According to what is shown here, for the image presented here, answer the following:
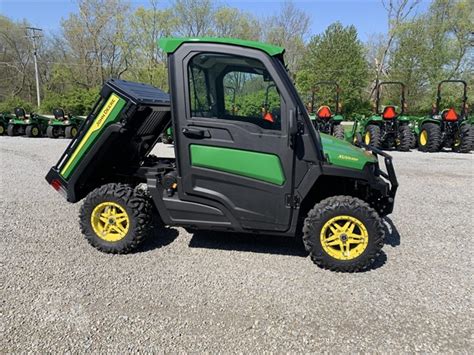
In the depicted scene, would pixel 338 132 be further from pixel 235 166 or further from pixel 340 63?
pixel 340 63

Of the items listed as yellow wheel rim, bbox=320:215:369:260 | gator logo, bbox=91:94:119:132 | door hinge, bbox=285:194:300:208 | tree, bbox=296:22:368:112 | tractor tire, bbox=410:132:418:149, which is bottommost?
yellow wheel rim, bbox=320:215:369:260

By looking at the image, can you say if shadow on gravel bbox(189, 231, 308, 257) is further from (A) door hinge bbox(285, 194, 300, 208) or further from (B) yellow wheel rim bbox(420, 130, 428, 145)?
(B) yellow wheel rim bbox(420, 130, 428, 145)

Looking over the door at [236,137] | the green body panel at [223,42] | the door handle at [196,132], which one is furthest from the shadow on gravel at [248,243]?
the green body panel at [223,42]

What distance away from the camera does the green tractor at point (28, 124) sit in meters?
15.2

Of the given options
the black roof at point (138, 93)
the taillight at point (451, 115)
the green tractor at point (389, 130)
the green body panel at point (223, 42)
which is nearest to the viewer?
the green body panel at point (223, 42)

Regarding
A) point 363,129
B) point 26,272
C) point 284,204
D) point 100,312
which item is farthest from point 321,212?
point 363,129

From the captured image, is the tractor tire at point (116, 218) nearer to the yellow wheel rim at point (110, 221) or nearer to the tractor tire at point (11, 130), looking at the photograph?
the yellow wheel rim at point (110, 221)

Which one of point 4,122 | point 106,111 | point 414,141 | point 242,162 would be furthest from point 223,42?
point 4,122

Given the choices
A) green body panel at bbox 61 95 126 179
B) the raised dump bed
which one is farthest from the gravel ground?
green body panel at bbox 61 95 126 179

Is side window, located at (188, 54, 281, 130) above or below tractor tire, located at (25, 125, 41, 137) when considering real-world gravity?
above

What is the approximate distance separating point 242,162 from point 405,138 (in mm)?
9595

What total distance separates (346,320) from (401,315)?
0.46 metres

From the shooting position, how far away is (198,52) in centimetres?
313

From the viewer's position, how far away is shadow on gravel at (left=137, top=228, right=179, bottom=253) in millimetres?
3814
